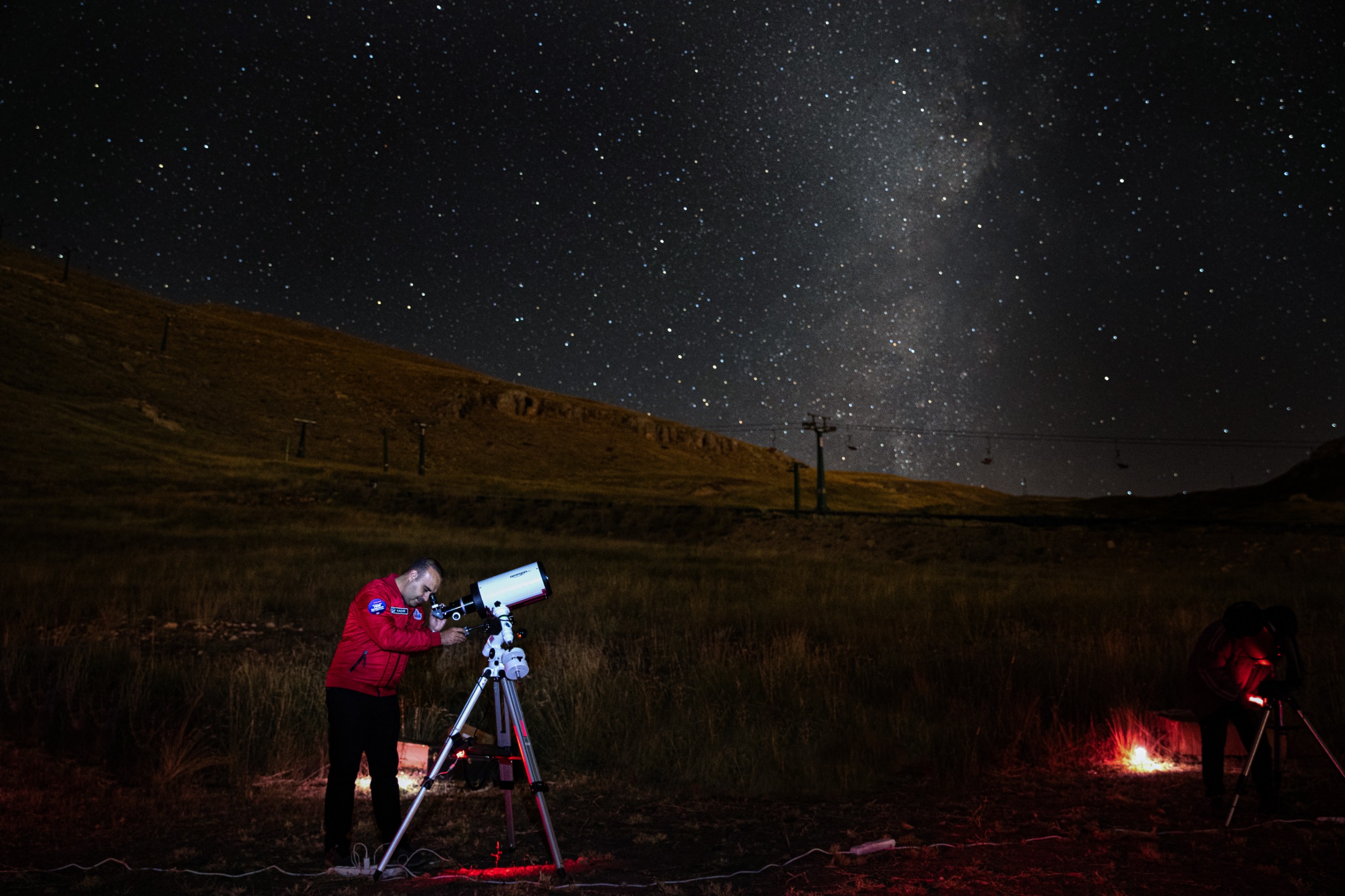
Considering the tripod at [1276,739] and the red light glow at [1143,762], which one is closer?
the tripod at [1276,739]

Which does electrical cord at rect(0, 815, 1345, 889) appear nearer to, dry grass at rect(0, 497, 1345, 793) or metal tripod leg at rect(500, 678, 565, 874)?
metal tripod leg at rect(500, 678, 565, 874)

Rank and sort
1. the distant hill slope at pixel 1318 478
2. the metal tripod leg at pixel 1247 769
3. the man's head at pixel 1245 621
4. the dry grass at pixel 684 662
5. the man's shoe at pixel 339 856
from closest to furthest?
the man's shoe at pixel 339 856
the metal tripod leg at pixel 1247 769
the man's head at pixel 1245 621
the dry grass at pixel 684 662
the distant hill slope at pixel 1318 478

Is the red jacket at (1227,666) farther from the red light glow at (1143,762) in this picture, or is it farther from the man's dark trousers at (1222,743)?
the red light glow at (1143,762)

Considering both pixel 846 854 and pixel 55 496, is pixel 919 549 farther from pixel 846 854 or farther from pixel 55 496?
pixel 55 496

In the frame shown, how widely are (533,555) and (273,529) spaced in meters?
12.1

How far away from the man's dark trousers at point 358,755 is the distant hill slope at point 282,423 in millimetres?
44856

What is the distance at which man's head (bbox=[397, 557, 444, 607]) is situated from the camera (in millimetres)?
4906

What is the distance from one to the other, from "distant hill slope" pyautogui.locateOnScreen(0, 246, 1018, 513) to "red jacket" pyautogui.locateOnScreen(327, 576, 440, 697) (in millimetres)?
45099

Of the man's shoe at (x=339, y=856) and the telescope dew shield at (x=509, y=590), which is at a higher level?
the telescope dew shield at (x=509, y=590)

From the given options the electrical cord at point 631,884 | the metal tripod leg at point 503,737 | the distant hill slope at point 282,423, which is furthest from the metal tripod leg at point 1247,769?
the distant hill slope at point 282,423

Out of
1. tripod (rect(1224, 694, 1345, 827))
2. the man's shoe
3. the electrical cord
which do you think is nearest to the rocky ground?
the electrical cord

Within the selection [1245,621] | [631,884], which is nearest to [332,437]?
[631,884]

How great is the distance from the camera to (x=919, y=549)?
3381 cm

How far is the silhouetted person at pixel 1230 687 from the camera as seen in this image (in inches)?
231
